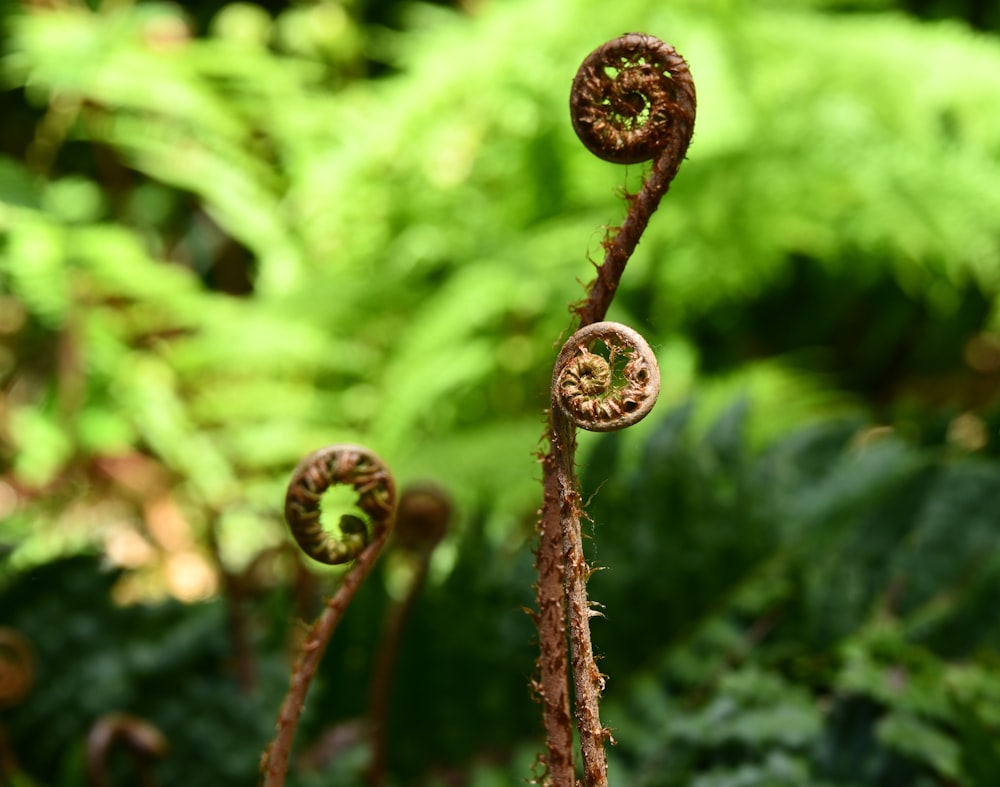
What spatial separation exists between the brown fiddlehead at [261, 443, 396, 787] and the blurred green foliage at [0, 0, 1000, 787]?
281mm

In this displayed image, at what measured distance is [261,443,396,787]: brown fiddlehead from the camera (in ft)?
1.10

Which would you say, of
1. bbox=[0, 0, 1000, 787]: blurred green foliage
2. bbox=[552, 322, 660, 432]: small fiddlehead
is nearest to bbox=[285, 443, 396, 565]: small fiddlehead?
bbox=[552, 322, 660, 432]: small fiddlehead

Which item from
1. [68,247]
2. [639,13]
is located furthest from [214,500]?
[639,13]

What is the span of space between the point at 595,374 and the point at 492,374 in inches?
57.5

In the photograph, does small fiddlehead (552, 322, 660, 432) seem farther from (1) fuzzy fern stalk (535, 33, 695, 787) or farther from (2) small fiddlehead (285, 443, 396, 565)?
(2) small fiddlehead (285, 443, 396, 565)

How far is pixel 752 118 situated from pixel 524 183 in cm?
38

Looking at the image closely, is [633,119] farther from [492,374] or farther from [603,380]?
[492,374]

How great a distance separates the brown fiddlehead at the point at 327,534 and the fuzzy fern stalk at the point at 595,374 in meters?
0.07

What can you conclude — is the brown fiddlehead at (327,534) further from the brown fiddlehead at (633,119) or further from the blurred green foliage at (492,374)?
the blurred green foliage at (492,374)

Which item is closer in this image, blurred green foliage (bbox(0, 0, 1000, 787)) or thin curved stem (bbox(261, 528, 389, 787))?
thin curved stem (bbox(261, 528, 389, 787))

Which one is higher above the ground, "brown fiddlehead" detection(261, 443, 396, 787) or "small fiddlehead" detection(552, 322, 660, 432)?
"small fiddlehead" detection(552, 322, 660, 432)

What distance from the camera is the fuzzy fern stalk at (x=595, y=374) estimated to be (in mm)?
268

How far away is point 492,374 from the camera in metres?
1.74

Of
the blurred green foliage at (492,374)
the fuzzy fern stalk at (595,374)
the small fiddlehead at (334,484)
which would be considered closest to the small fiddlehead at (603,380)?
the fuzzy fern stalk at (595,374)
